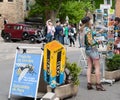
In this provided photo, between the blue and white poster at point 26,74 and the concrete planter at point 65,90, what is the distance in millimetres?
378

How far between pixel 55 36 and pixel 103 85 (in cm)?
1970

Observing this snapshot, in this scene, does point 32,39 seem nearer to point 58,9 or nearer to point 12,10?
point 58,9

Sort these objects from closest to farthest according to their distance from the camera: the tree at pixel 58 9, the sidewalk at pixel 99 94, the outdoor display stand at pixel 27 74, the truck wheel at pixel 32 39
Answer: the outdoor display stand at pixel 27 74 → the sidewalk at pixel 99 94 → the truck wheel at pixel 32 39 → the tree at pixel 58 9

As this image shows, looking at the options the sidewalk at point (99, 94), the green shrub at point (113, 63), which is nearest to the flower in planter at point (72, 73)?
the sidewalk at point (99, 94)

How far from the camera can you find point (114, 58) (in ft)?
38.2

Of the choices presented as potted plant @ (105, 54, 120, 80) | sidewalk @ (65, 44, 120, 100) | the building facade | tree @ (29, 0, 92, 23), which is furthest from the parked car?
sidewalk @ (65, 44, 120, 100)

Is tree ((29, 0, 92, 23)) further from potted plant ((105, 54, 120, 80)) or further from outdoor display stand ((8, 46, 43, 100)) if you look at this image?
outdoor display stand ((8, 46, 43, 100))

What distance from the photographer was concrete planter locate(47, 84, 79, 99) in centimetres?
886

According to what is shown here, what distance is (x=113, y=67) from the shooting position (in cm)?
1175

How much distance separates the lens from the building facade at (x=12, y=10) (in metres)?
56.9

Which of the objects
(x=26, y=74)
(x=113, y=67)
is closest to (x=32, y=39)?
(x=113, y=67)

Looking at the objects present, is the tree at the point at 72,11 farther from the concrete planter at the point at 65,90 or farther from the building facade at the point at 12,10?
the concrete planter at the point at 65,90

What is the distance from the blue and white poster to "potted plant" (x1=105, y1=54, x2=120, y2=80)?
3.24 metres

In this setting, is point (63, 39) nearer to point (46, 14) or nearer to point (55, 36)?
point (55, 36)
